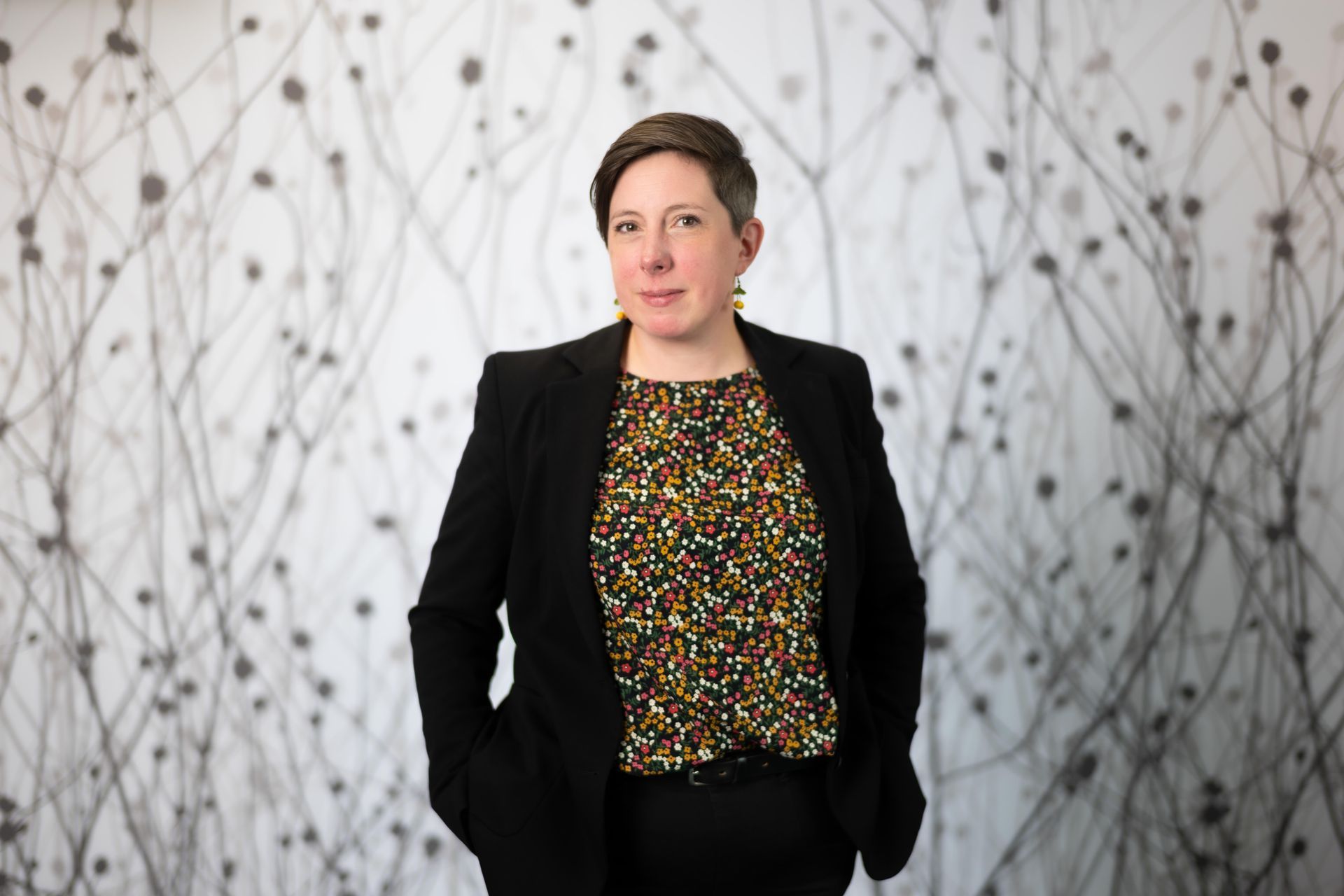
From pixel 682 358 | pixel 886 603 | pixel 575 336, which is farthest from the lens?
pixel 575 336

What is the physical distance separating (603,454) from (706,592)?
24cm

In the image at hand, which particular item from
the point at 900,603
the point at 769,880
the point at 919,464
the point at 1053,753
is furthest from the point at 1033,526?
the point at 769,880

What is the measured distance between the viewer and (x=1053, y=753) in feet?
8.57

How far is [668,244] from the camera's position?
144 centimetres

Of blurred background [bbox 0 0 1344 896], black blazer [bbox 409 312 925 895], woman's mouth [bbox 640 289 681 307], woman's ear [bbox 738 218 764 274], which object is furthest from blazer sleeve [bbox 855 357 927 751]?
blurred background [bbox 0 0 1344 896]

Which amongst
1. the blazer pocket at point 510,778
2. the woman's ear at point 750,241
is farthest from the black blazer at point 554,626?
the woman's ear at point 750,241

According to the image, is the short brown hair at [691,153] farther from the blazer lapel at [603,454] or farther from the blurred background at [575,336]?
the blurred background at [575,336]

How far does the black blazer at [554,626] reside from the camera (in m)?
1.45

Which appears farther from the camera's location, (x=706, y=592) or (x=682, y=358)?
(x=682, y=358)

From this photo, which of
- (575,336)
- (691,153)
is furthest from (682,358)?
(575,336)

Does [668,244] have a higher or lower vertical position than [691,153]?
lower

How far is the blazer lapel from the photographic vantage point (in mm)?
1438

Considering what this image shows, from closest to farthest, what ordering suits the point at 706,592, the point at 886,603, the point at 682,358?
the point at 706,592, the point at 682,358, the point at 886,603

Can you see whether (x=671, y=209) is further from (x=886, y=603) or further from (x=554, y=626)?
(x=886, y=603)
